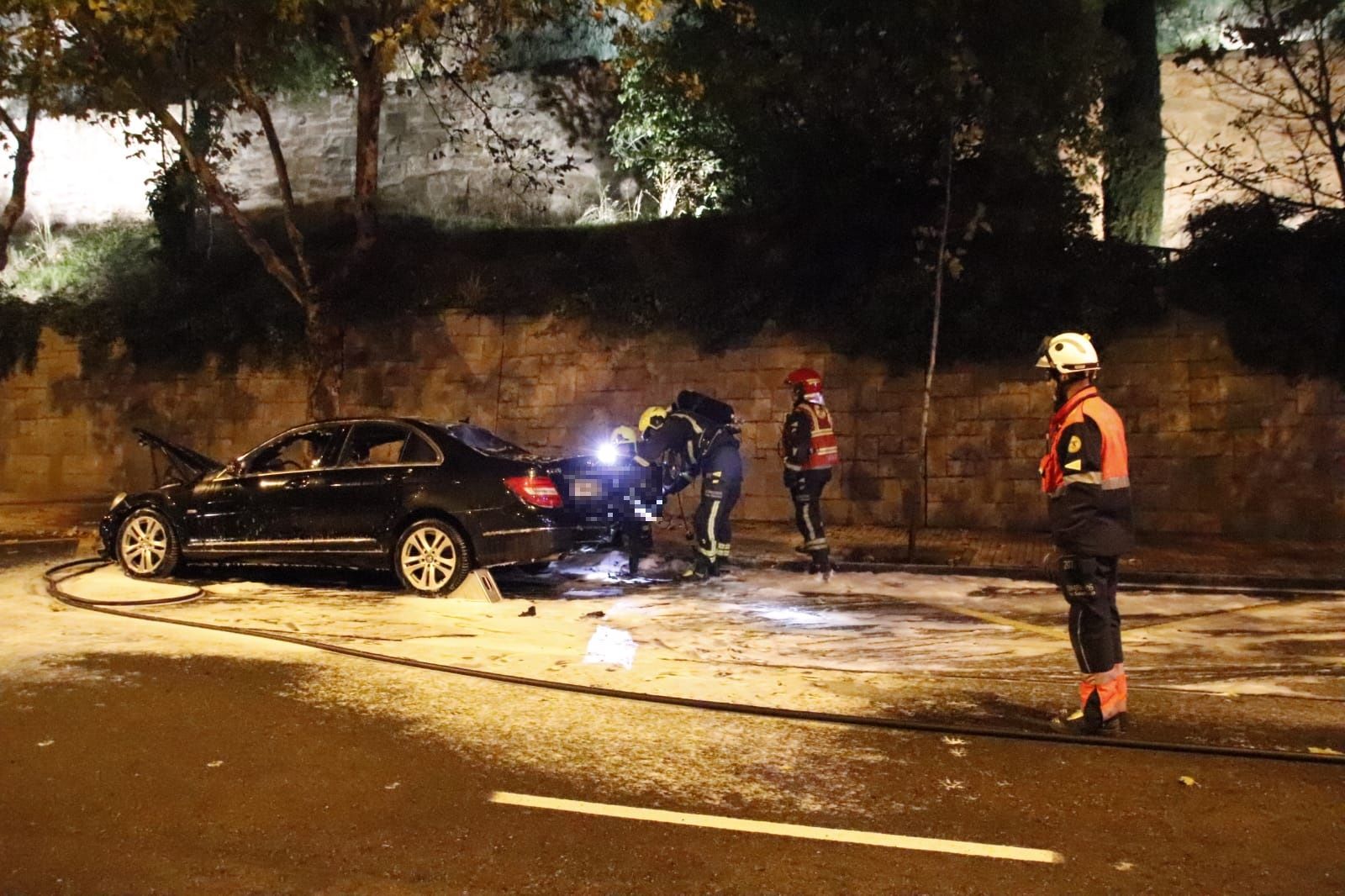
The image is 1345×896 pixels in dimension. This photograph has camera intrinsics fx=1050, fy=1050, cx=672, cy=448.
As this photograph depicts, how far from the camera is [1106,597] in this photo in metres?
5.05

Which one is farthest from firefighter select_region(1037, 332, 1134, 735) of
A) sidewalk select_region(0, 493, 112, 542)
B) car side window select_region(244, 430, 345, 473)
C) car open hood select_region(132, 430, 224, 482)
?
sidewalk select_region(0, 493, 112, 542)

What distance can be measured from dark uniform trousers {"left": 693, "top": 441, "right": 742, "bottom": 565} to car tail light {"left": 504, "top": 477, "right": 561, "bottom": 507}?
141cm

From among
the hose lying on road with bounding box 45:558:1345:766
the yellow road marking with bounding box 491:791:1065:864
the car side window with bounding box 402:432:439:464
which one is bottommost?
the yellow road marking with bounding box 491:791:1065:864

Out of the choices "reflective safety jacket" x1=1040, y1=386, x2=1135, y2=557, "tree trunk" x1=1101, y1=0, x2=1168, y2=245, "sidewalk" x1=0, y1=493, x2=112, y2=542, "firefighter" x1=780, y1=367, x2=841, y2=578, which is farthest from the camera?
"tree trunk" x1=1101, y1=0, x2=1168, y2=245

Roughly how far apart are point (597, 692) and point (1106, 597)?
2.65 meters

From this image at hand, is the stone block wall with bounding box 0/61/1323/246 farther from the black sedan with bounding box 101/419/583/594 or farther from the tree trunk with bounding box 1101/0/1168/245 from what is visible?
the black sedan with bounding box 101/419/583/594

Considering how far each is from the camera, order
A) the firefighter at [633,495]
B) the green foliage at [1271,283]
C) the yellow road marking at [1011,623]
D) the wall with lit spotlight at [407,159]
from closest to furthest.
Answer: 1. the yellow road marking at [1011,623]
2. the firefighter at [633,495]
3. the green foliage at [1271,283]
4. the wall with lit spotlight at [407,159]

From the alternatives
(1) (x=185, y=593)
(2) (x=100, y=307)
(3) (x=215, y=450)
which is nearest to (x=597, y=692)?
(1) (x=185, y=593)

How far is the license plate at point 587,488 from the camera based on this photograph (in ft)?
29.0

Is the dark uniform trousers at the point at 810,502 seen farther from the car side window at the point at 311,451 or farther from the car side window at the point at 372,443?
the car side window at the point at 311,451

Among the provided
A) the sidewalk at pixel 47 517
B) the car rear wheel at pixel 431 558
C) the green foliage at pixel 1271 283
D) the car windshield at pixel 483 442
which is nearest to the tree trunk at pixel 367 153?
the sidewalk at pixel 47 517

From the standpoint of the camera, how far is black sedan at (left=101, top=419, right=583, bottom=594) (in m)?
8.39

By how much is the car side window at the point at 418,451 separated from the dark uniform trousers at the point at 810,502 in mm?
3192

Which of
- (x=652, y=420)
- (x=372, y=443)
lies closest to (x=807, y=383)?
(x=652, y=420)
